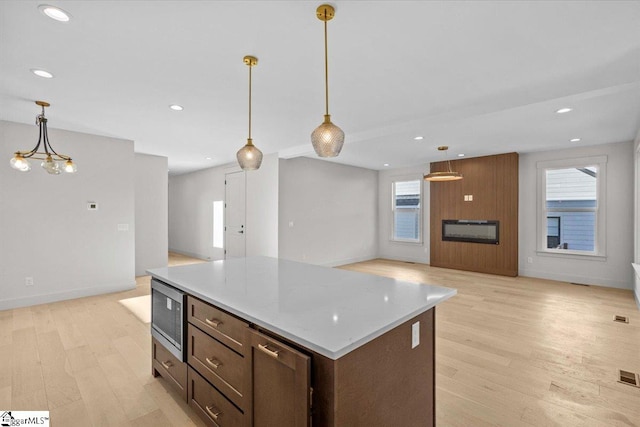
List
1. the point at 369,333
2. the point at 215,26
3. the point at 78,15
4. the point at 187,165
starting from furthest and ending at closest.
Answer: the point at 187,165 < the point at 215,26 < the point at 78,15 < the point at 369,333

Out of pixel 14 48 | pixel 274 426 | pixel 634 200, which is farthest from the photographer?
pixel 634 200

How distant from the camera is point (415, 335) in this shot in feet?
5.13

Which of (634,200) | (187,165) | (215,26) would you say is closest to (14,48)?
(215,26)

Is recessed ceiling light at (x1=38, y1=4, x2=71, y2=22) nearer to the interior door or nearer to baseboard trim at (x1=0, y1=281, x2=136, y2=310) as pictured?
baseboard trim at (x1=0, y1=281, x2=136, y2=310)

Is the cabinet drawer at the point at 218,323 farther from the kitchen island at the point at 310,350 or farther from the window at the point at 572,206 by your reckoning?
the window at the point at 572,206

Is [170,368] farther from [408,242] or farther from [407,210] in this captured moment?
[407,210]

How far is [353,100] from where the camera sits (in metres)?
3.37

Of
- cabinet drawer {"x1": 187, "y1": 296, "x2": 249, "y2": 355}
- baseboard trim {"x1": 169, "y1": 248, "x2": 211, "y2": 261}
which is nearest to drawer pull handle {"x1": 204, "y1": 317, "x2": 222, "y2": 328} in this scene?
cabinet drawer {"x1": 187, "y1": 296, "x2": 249, "y2": 355}

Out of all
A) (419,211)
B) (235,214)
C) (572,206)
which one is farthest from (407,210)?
(235,214)

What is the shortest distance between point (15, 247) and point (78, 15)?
373cm

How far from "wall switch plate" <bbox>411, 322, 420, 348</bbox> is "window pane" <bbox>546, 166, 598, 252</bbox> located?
5881 mm

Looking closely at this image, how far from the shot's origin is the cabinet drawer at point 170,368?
204 cm

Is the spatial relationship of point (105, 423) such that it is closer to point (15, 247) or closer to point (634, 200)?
point (15, 247)

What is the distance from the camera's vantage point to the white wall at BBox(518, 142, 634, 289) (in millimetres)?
5129
